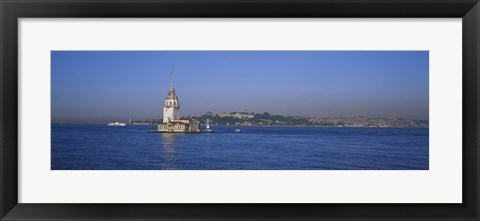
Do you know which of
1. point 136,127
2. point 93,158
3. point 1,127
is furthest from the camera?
point 93,158

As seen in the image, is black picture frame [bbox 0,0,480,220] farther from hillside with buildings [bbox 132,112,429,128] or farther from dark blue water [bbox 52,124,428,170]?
hillside with buildings [bbox 132,112,429,128]

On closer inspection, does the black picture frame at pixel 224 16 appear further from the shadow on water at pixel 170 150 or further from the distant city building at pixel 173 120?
the shadow on water at pixel 170 150

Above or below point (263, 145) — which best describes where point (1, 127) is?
above

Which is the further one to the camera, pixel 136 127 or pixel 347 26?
pixel 136 127

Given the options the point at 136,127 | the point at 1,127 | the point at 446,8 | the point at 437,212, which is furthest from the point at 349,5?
the point at 136,127

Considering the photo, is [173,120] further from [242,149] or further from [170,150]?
[242,149]

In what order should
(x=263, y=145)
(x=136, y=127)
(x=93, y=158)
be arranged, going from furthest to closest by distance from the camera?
(x=263, y=145), (x=93, y=158), (x=136, y=127)

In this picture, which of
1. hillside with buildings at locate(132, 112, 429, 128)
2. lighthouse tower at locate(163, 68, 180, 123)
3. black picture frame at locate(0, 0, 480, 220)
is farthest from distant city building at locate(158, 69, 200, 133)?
black picture frame at locate(0, 0, 480, 220)

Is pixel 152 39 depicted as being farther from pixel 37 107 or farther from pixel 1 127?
pixel 1 127
